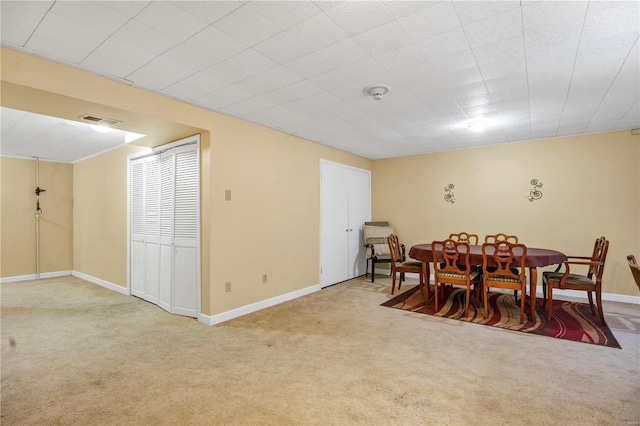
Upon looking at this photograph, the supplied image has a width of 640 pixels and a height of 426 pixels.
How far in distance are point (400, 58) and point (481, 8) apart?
662 millimetres

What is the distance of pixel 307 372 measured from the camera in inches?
96.2

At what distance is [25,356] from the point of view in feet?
9.02

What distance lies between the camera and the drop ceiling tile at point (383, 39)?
2.00m

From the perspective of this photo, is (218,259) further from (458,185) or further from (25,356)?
(458,185)

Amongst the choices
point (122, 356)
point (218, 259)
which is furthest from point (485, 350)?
point (122, 356)

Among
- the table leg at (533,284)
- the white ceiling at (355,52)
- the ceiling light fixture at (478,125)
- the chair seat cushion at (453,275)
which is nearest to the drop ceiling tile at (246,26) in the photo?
the white ceiling at (355,52)

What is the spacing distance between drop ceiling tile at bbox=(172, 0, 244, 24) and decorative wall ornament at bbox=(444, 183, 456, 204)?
4958 millimetres

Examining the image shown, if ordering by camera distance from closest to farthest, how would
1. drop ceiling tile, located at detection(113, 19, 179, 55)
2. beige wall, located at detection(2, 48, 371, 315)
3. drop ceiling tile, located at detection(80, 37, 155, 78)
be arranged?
drop ceiling tile, located at detection(113, 19, 179, 55) < drop ceiling tile, located at detection(80, 37, 155, 78) < beige wall, located at detection(2, 48, 371, 315)

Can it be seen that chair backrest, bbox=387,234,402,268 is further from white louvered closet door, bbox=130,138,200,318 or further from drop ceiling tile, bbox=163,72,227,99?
drop ceiling tile, bbox=163,72,227,99

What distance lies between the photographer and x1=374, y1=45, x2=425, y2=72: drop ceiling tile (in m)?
2.28

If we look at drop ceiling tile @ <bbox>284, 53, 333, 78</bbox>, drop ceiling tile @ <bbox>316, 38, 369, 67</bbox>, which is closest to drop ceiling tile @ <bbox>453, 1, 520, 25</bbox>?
drop ceiling tile @ <bbox>316, 38, 369, 67</bbox>

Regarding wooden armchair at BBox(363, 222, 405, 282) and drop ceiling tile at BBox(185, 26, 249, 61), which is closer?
drop ceiling tile at BBox(185, 26, 249, 61)

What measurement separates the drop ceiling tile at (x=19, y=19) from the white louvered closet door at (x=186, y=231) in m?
1.83

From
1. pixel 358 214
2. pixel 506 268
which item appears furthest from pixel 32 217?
pixel 506 268
